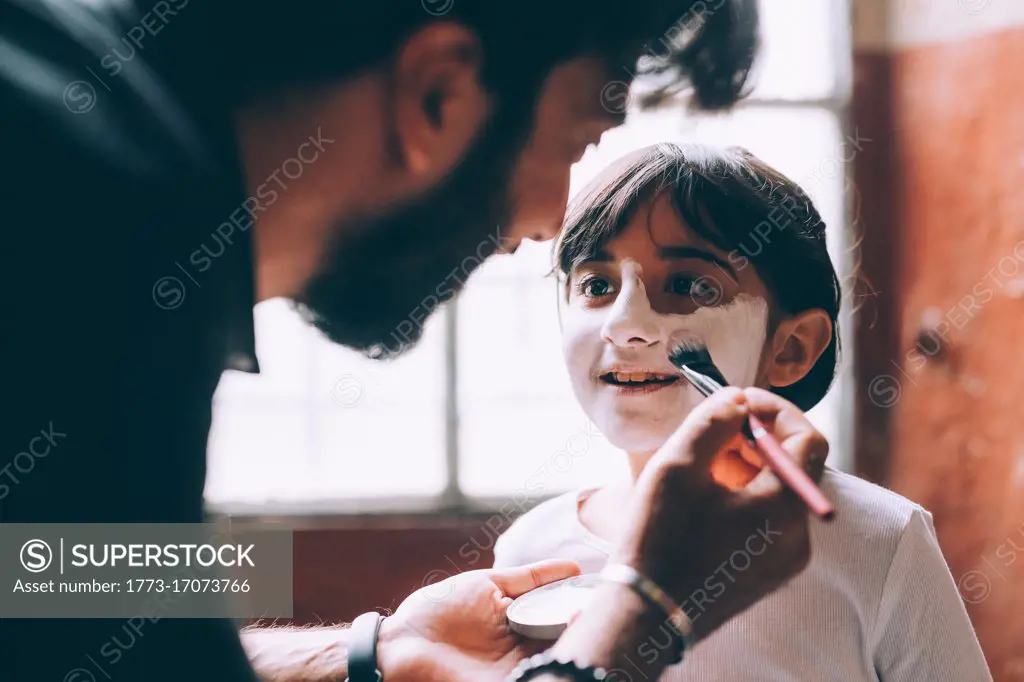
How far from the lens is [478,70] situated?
0.71 metres

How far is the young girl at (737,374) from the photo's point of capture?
0.66 m

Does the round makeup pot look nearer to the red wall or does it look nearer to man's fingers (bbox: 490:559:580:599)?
man's fingers (bbox: 490:559:580:599)

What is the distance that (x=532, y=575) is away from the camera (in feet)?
2.45

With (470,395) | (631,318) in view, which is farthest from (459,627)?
(631,318)

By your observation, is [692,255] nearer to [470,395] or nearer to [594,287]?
[594,287]

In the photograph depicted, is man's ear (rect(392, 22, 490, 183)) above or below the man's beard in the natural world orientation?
above

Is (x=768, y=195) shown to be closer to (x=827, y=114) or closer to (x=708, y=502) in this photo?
(x=827, y=114)

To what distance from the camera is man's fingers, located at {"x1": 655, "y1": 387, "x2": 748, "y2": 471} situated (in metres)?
0.61

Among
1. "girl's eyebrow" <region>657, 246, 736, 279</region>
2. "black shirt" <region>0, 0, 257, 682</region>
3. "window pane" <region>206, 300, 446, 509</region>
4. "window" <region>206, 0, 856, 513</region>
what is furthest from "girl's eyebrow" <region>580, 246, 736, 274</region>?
"black shirt" <region>0, 0, 257, 682</region>

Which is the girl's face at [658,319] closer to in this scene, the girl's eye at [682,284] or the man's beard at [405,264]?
the girl's eye at [682,284]

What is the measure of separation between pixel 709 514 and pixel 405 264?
35 cm

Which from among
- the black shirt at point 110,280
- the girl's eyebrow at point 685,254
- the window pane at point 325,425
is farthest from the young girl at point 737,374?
the black shirt at point 110,280

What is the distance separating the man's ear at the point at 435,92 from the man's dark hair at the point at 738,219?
12cm

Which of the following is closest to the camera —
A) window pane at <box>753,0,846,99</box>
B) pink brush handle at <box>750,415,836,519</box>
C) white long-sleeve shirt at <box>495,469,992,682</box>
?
pink brush handle at <box>750,415,836,519</box>
